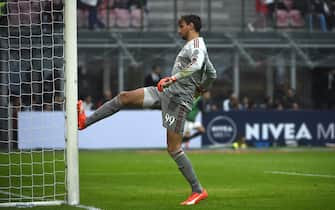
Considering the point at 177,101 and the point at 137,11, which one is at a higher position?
the point at 137,11

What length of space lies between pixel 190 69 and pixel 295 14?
2354 centimetres

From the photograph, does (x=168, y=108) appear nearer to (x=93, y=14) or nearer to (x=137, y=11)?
(x=93, y=14)

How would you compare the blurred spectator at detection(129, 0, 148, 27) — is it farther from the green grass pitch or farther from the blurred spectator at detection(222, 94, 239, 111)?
the green grass pitch

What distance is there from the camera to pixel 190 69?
10.9m

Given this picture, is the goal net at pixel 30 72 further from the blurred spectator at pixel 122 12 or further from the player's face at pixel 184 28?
the blurred spectator at pixel 122 12

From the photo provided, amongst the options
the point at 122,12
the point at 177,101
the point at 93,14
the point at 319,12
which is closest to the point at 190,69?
the point at 177,101

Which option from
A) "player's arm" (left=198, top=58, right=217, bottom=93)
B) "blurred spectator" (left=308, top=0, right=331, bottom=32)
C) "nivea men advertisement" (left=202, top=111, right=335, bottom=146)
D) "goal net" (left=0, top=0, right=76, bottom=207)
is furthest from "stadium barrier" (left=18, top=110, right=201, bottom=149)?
"player's arm" (left=198, top=58, right=217, bottom=93)

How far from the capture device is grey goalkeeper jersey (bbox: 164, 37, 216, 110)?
428 inches

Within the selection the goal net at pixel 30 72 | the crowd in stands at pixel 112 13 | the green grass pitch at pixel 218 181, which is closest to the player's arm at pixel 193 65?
the goal net at pixel 30 72

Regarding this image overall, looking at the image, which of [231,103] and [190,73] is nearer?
[190,73]

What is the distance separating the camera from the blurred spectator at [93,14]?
100 ft

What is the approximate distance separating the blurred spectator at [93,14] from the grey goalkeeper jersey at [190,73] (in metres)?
19.3

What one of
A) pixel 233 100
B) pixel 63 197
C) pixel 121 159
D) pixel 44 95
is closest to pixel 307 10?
pixel 233 100

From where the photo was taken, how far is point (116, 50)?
3112 cm
